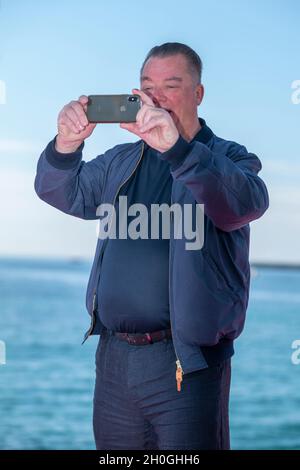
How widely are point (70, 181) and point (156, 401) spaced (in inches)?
21.4

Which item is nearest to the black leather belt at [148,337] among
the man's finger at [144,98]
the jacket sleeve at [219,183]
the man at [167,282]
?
the man at [167,282]

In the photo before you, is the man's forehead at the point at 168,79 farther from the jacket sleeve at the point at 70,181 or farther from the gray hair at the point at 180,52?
the jacket sleeve at the point at 70,181

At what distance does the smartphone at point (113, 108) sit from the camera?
66.3 inches

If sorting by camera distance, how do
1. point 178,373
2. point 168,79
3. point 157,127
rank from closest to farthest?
point 157,127, point 178,373, point 168,79

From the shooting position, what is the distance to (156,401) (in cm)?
175

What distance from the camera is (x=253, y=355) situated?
47.7 feet

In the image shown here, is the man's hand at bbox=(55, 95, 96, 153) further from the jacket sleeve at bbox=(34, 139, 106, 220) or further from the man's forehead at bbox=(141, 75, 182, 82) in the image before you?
the man's forehead at bbox=(141, 75, 182, 82)

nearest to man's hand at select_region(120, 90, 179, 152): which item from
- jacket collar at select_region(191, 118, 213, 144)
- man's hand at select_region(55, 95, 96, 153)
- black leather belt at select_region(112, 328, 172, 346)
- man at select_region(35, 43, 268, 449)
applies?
man at select_region(35, 43, 268, 449)

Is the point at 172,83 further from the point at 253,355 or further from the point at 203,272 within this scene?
the point at 253,355

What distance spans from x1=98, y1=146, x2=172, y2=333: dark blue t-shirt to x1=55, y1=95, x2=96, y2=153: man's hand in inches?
6.6

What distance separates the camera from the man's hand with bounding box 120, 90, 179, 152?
1562 millimetres

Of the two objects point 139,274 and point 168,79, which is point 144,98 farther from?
point 139,274

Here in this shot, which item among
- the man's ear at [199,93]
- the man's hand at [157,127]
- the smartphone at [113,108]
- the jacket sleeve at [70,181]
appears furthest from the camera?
the man's ear at [199,93]

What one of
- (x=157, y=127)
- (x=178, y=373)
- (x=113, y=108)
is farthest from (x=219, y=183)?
(x=178, y=373)
